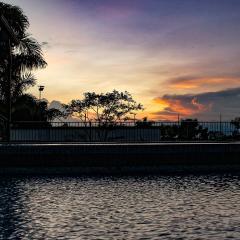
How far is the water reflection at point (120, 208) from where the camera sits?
8.21m

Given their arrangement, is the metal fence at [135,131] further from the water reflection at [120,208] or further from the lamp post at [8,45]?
the water reflection at [120,208]

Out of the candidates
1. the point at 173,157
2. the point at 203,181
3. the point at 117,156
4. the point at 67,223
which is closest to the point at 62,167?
the point at 117,156

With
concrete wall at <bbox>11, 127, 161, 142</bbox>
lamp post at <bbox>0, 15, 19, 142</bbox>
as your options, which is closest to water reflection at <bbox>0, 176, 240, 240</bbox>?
lamp post at <bbox>0, 15, 19, 142</bbox>

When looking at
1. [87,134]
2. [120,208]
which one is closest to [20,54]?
[87,134]

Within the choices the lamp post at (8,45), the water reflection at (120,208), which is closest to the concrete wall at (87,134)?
the lamp post at (8,45)

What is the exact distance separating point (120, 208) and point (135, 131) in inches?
886

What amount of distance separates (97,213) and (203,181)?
567 cm

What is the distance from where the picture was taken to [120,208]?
10414mm

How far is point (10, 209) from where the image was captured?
34.1 feet

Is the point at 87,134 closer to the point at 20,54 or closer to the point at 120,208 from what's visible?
the point at 20,54

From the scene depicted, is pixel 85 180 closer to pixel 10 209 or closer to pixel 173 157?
pixel 173 157

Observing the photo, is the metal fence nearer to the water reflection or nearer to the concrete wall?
the concrete wall

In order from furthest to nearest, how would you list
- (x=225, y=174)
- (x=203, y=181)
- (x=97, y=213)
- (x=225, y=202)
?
(x=225, y=174) → (x=203, y=181) → (x=225, y=202) → (x=97, y=213)

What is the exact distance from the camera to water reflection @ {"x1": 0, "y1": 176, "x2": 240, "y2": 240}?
26.9 ft
